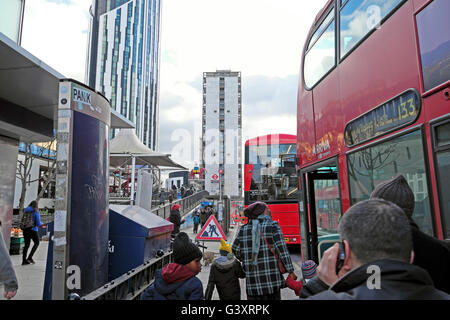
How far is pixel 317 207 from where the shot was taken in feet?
19.6

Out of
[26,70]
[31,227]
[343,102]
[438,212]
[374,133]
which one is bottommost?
[31,227]

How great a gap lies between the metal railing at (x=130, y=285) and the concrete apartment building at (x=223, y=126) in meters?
61.1

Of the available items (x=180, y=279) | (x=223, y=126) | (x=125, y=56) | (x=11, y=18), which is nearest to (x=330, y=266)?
(x=180, y=279)

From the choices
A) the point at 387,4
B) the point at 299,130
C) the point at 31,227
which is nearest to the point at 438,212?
the point at 387,4

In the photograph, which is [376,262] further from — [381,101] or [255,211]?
[381,101]

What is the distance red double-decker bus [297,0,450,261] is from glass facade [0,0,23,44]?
8.32 meters

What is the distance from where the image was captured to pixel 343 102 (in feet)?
13.3

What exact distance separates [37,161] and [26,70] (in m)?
24.9

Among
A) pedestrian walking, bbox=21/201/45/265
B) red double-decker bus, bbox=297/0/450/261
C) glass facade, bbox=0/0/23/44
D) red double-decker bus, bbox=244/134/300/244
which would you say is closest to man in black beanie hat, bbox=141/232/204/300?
red double-decker bus, bbox=297/0/450/261

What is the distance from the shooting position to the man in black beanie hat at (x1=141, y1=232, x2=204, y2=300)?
93.1 inches

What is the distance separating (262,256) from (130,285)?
1.62m

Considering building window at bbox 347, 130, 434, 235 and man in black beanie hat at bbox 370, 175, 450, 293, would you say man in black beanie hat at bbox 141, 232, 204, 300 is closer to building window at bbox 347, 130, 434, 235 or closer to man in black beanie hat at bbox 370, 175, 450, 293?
man in black beanie hat at bbox 370, 175, 450, 293

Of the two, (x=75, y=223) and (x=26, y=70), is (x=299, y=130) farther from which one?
(x=26, y=70)
